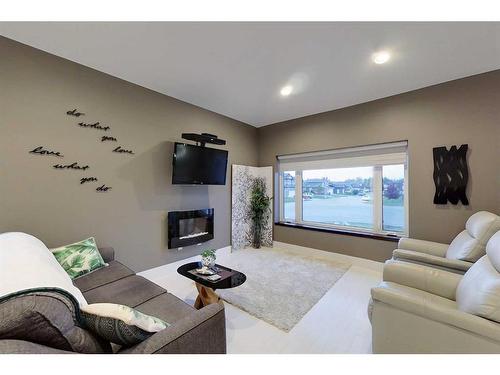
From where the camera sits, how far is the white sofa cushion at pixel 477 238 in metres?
1.91

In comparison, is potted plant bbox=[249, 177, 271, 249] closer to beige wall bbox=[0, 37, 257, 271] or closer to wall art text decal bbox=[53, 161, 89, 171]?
beige wall bbox=[0, 37, 257, 271]

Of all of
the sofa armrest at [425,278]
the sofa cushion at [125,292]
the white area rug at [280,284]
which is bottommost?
the white area rug at [280,284]

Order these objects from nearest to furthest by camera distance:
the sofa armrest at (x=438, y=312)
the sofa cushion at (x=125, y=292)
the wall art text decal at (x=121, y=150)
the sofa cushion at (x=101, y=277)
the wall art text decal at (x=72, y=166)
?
1. the sofa armrest at (x=438, y=312)
2. the sofa cushion at (x=125, y=292)
3. the sofa cushion at (x=101, y=277)
4. the wall art text decal at (x=72, y=166)
5. the wall art text decal at (x=121, y=150)

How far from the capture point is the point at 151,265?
10.1ft

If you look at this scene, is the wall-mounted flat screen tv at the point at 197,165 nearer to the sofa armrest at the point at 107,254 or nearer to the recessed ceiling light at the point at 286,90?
the sofa armrest at the point at 107,254

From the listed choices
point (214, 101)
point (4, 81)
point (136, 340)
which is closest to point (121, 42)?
point (4, 81)

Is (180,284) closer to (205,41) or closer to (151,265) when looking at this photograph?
(151,265)

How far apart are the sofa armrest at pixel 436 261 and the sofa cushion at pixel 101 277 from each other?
2.87m

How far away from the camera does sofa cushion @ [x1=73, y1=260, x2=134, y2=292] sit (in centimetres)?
187

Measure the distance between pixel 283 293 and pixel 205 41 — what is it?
288 centimetres

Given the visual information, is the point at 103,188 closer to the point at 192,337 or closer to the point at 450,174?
the point at 192,337

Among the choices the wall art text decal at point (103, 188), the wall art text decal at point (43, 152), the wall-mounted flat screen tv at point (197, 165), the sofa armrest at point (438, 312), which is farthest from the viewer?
the wall-mounted flat screen tv at point (197, 165)

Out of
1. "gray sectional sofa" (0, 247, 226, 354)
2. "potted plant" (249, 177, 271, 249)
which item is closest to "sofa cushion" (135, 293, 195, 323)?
"gray sectional sofa" (0, 247, 226, 354)

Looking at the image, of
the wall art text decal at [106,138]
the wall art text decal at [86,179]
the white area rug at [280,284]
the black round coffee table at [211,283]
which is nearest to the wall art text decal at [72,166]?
the wall art text decal at [86,179]
